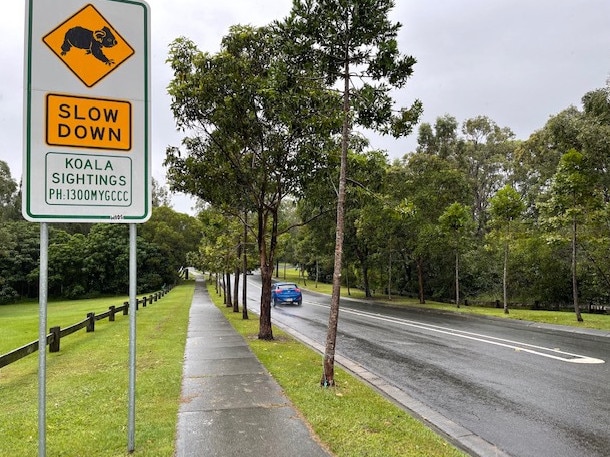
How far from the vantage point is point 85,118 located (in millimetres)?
3891

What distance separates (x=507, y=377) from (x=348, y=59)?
22.4 feet

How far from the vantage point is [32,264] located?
53.3 metres

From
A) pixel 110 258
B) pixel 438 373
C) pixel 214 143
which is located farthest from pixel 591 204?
pixel 110 258

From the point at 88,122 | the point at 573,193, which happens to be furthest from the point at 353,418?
the point at 573,193

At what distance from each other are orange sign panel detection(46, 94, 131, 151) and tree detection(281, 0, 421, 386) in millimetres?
4264

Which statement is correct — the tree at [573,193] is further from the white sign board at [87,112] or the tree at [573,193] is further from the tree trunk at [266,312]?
the white sign board at [87,112]

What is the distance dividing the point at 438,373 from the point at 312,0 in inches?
296

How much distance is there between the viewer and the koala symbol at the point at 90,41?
3.82 metres

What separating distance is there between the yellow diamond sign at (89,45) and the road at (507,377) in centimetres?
582

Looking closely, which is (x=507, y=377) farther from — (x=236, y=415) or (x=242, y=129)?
(x=242, y=129)

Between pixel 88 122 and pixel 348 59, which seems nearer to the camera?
pixel 88 122

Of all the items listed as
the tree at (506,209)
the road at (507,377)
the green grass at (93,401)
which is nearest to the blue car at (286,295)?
the road at (507,377)

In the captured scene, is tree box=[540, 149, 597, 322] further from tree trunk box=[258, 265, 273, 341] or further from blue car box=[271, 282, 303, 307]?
blue car box=[271, 282, 303, 307]

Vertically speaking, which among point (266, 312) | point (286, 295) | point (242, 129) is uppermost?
point (242, 129)
